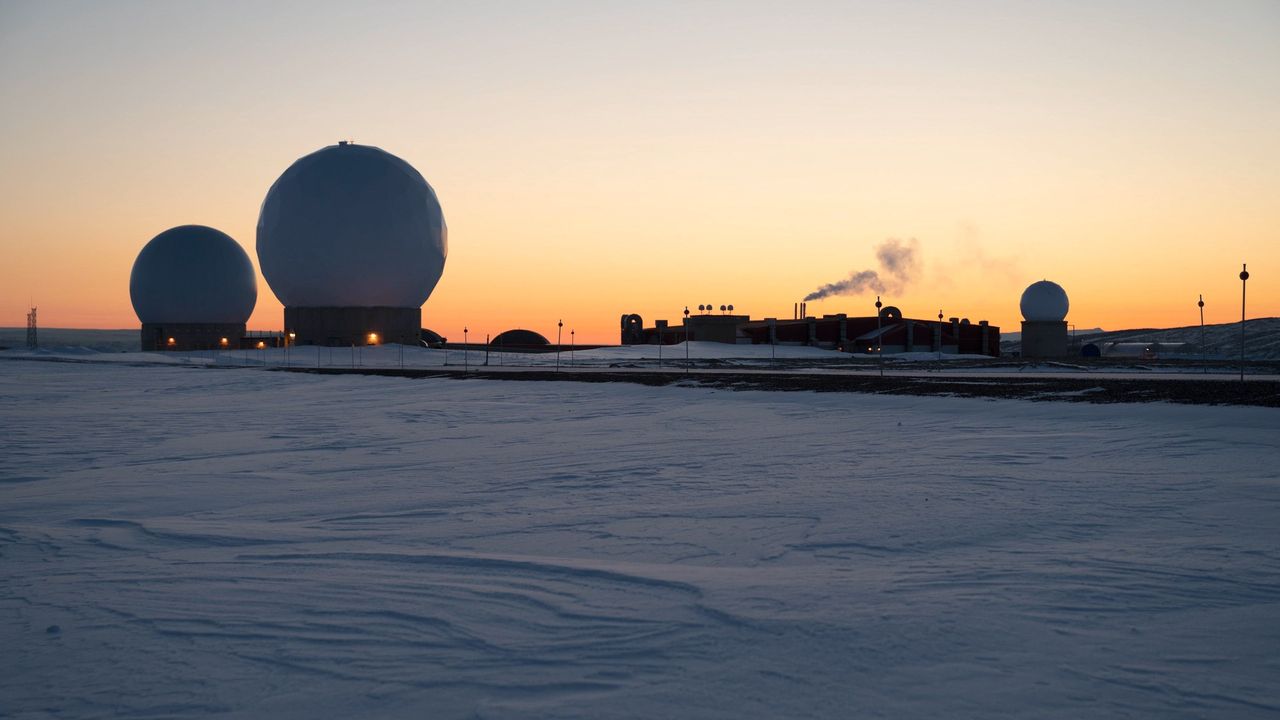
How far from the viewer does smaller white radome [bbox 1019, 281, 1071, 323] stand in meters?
77.5

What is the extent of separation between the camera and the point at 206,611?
18.0 ft

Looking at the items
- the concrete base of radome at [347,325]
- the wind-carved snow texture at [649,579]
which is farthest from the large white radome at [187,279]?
the wind-carved snow texture at [649,579]

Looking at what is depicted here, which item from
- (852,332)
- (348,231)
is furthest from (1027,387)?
(852,332)

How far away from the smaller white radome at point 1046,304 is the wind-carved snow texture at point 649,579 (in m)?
69.6

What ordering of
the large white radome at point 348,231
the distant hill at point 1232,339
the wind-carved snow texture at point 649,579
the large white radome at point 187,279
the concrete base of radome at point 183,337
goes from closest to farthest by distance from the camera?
the wind-carved snow texture at point 649,579 < the large white radome at point 348,231 < the large white radome at point 187,279 < the concrete base of radome at point 183,337 < the distant hill at point 1232,339

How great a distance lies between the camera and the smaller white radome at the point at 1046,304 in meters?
77.5

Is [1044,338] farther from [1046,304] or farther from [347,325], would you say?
[347,325]

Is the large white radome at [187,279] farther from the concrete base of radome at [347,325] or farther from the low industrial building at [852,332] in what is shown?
the low industrial building at [852,332]

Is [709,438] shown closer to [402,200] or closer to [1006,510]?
[1006,510]

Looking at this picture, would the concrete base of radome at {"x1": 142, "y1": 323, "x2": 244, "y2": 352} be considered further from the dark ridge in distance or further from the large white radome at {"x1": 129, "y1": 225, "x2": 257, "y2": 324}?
the dark ridge in distance

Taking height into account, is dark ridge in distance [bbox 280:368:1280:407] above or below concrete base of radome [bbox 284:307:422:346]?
below

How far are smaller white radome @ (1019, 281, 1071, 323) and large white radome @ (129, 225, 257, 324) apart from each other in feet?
215

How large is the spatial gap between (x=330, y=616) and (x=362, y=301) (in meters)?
54.6

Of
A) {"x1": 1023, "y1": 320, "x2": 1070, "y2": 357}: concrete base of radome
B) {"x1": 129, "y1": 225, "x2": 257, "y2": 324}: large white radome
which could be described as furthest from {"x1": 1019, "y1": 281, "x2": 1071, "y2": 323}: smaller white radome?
{"x1": 129, "y1": 225, "x2": 257, "y2": 324}: large white radome
